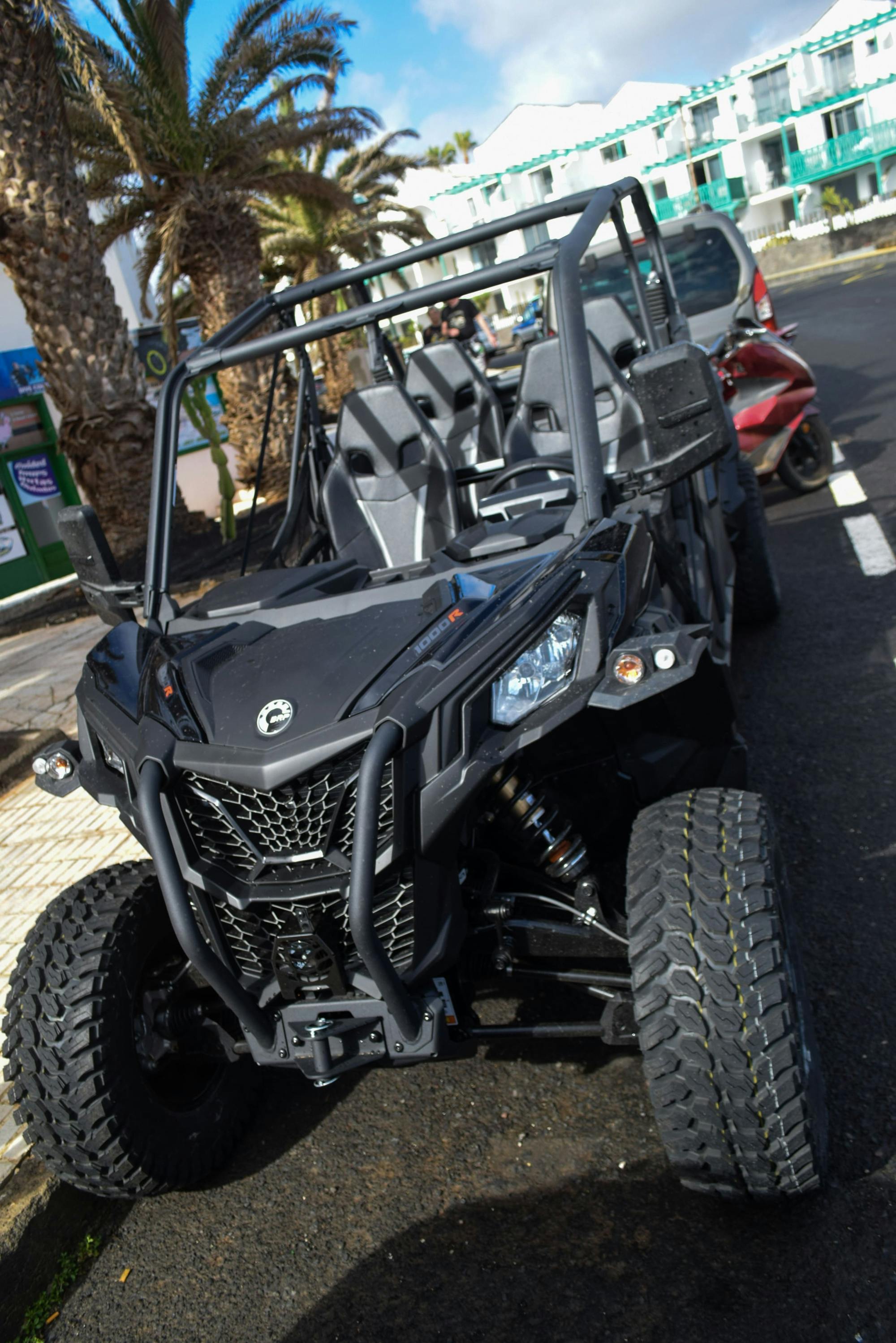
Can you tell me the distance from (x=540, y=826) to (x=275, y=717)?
696mm

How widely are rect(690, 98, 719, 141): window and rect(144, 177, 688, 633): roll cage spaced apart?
207 ft

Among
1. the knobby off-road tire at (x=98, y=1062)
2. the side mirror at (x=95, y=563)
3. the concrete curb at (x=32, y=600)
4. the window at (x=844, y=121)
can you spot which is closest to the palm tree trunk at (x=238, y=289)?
the concrete curb at (x=32, y=600)

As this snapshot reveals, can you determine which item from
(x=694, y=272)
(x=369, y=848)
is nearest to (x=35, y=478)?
(x=694, y=272)

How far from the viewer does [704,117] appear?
6066 centimetres

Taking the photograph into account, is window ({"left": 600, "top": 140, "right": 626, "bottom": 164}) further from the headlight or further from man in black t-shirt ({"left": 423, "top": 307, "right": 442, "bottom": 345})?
the headlight

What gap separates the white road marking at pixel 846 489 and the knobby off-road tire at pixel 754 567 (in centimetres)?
193

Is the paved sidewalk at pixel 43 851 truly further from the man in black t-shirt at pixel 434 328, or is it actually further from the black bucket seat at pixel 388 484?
the man in black t-shirt at pixel 434 328

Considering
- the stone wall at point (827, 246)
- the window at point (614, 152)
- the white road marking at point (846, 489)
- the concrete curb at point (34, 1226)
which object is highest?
the window at point (614, 152)

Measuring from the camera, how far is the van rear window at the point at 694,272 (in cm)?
867

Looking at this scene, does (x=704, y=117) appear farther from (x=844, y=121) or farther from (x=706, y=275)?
(x=706, y=275)

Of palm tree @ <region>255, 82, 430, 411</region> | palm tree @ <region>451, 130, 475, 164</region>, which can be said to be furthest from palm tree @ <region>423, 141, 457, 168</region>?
palm tree @ <region>255, 82, 430, 411</region>

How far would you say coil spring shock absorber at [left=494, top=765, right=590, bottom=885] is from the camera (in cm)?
271

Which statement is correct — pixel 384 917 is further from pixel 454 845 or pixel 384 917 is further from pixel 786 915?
pixel 786 915

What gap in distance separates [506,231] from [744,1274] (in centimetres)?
310
